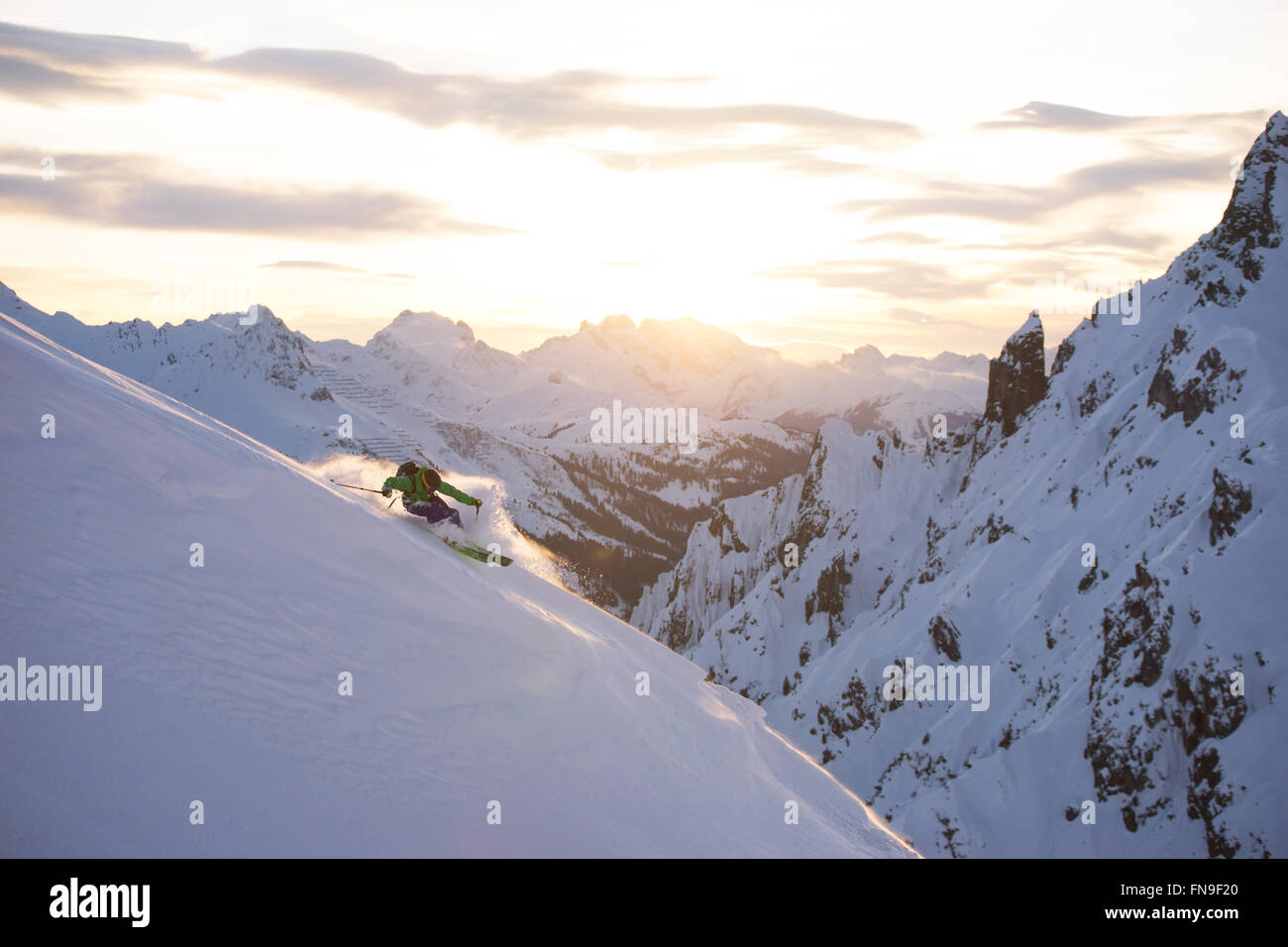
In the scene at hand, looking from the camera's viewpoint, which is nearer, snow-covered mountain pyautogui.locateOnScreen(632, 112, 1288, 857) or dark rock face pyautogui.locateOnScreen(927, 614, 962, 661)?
snow-covered mountain pyautogui.locateOnScreen(632, 112, 1288, 857)

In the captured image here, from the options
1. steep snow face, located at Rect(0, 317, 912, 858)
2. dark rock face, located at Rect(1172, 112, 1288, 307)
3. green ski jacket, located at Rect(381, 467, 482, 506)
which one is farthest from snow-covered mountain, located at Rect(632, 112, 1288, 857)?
green ski jacket, located at Rect(381, 467, 482, 506)

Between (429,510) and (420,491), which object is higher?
(420,491)

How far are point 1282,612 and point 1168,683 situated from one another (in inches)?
367

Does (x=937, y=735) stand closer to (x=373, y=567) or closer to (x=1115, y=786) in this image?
(x=1115, y=786)

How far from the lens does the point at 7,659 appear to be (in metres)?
7.82

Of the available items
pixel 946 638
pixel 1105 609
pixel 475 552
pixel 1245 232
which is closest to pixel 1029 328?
pixel 1245 232

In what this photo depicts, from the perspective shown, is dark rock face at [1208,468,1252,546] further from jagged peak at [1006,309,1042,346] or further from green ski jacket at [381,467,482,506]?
jagged peak at [1006,309,1042,346]

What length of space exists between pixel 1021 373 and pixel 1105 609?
223ft

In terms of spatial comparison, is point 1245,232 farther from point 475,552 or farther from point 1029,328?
point 475,552

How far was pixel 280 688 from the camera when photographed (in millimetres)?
9562

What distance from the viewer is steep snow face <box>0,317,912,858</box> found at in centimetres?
773

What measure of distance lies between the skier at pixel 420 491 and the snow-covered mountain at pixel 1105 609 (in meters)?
51.8

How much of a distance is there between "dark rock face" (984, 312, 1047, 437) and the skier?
120892 millimetres

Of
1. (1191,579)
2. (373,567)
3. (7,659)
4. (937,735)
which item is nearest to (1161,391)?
(1191,579)
